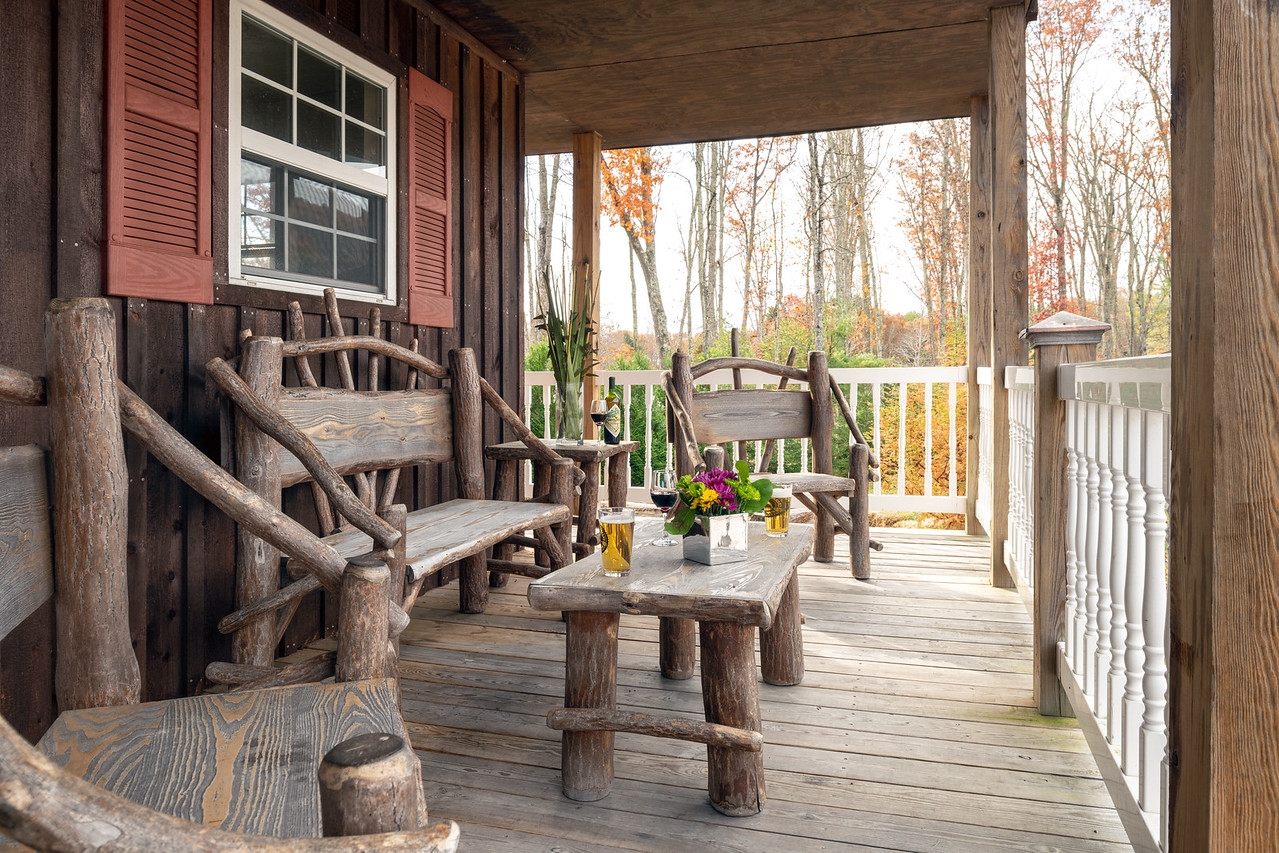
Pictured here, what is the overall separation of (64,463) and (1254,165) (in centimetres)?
159

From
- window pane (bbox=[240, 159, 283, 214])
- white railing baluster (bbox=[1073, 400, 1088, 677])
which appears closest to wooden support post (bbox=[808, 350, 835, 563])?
white railing baluster (bbox=[1073, 400, 1088, 677])

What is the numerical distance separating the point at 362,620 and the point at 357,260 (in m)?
2.41

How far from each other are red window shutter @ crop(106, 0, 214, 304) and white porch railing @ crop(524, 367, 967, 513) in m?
2.52

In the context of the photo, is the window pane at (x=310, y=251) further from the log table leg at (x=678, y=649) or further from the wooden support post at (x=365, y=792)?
the wooden support post at (x=365, y=792)

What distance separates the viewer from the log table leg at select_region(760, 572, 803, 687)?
8.43 ft

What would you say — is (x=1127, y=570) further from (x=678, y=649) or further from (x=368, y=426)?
(x=368, y=426)

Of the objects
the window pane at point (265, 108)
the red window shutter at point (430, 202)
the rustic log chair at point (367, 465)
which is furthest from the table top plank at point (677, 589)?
the red window shutter at point (430, 202)

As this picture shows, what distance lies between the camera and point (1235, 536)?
0.97 m

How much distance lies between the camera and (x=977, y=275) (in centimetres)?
486

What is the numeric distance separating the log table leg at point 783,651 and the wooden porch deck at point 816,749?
0.04 meters

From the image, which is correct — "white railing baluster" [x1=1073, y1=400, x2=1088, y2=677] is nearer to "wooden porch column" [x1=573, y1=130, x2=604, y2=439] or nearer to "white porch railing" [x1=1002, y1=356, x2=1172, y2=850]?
"white porch railing" [x1=1002, y1=356, x2=1172, y2=850]

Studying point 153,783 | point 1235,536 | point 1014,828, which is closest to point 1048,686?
point 1014,828

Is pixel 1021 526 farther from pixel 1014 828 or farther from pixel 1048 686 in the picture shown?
pixel 1014 828

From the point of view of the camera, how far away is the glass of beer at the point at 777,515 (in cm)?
251
